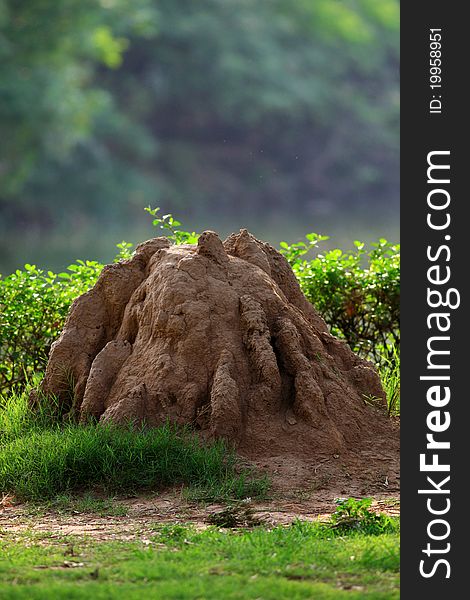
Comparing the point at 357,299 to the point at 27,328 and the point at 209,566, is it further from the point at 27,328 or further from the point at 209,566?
the point at 209,566

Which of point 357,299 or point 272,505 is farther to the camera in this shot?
point 357,299

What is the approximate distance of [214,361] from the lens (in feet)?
21.4

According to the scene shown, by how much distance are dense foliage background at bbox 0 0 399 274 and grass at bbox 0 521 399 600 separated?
25023 millimetres

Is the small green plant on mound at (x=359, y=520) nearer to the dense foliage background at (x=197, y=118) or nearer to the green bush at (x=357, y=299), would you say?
the green bush at (x=357, y=299)

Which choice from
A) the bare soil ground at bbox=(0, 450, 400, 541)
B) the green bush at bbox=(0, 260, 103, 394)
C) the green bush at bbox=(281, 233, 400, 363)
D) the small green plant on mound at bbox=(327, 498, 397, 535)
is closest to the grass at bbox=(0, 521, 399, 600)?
the small green plant on mound at bbox=(327, 498, 397, 535)

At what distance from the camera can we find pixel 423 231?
4.44m

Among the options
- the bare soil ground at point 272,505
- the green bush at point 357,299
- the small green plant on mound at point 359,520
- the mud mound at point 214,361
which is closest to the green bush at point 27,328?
the mud mound at point 214,361

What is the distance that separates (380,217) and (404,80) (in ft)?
128

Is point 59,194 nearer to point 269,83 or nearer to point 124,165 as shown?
point 124,165

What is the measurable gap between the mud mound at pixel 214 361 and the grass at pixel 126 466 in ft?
0.67

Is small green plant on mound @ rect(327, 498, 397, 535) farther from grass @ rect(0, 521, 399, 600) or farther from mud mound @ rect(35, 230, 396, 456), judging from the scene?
mud mound @ rect(35, 230, 396, 456)

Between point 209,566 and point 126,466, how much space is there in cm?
179

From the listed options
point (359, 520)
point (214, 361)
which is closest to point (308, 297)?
point (214, 361)

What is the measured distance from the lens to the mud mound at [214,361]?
20.9 ft
